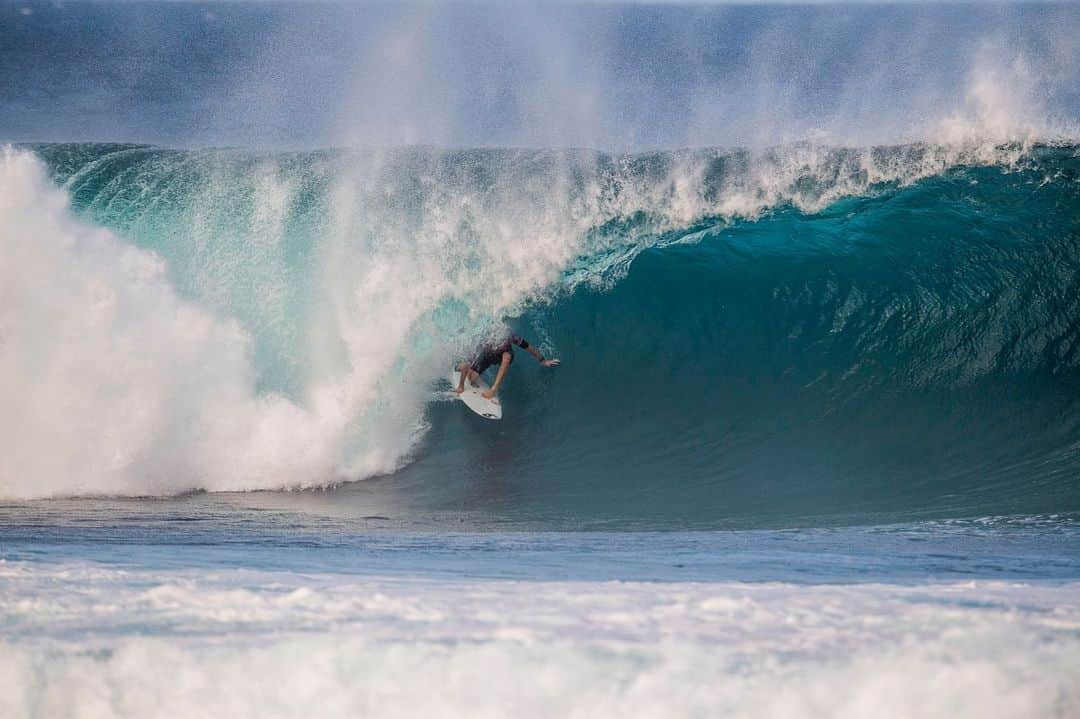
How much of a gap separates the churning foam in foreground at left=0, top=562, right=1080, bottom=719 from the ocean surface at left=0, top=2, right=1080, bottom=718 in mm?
16

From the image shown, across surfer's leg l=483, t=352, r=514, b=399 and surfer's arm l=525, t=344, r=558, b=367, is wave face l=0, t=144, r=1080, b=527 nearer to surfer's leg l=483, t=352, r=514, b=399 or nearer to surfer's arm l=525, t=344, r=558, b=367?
surfer's arm l=525, t=344, r=558, b=367

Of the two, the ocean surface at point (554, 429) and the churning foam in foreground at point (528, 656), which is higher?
the ocean surface at point (554, 429)


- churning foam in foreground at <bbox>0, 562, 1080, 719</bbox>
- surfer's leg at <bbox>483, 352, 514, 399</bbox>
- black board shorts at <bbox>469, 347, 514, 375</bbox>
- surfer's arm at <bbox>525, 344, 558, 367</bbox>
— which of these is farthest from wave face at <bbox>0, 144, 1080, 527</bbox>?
churning foam in foreground at <bbox>0, 562, 1080, 719</bbox>

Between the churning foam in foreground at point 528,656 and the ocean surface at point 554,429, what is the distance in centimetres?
2

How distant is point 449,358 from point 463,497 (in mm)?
2095

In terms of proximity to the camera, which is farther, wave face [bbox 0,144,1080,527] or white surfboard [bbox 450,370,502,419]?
white surfboard [bbox 450,370,502,419]

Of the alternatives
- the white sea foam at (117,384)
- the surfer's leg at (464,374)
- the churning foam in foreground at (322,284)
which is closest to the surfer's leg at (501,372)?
the surfer's leg at (464,374)

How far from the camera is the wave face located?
848cm

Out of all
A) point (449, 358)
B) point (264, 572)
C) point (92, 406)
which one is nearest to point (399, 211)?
A: point (449, 358)

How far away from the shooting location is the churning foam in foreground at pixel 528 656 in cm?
→ 343

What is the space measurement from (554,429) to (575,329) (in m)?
1.56

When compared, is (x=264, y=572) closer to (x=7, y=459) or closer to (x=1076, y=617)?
(x=1076, y=617)

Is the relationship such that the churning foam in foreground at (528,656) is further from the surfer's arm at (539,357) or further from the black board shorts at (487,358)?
the surfer's arm at (539,357)

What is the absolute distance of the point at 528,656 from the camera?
364cm
